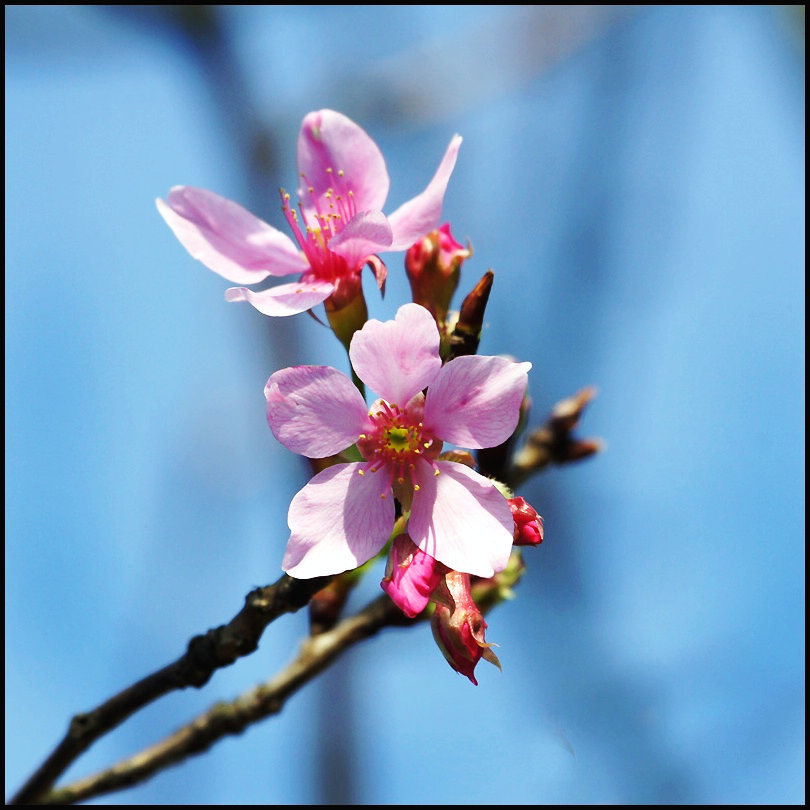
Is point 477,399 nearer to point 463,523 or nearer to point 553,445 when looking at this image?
point 463,523

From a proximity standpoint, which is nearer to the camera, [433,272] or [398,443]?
[398,443]

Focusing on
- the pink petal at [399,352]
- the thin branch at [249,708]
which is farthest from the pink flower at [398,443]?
the thin branch at [249,708]

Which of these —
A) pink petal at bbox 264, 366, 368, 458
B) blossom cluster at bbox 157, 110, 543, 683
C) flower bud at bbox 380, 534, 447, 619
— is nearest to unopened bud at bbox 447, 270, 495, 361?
blossom cluster at bbox 157, 110, 543, 683

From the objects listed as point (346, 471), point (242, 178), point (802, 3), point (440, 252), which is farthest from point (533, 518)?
point (242, 178)

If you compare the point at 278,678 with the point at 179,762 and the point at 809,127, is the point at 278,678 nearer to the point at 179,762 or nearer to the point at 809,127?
the point at 179,762

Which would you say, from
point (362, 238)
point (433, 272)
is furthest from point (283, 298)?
point (433, 272)

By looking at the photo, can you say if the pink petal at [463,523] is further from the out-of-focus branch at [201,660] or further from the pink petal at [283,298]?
the pink petal at [283,298]

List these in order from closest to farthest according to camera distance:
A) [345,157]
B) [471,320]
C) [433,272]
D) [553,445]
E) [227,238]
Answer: [471,320]
[433,272]
[227,238]
[345,157]
[553,445]
